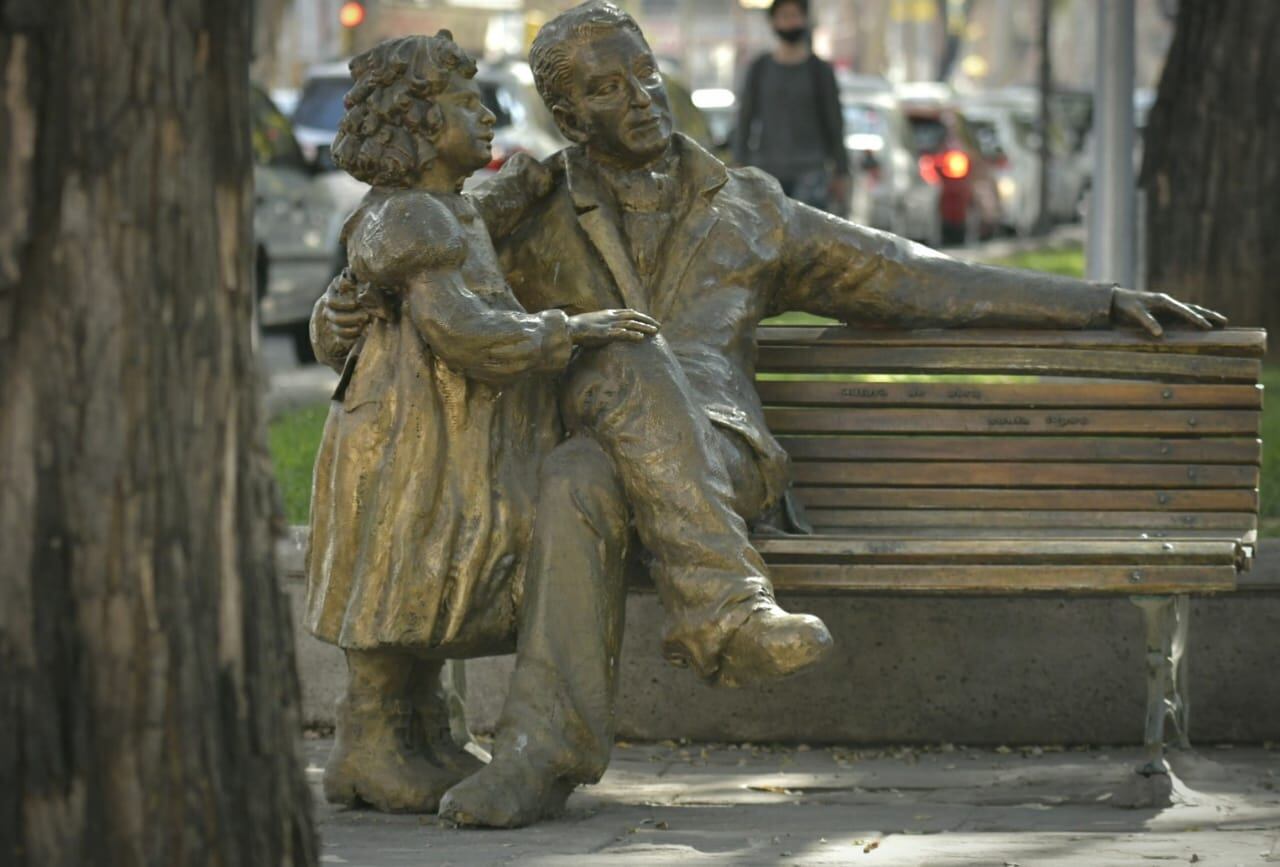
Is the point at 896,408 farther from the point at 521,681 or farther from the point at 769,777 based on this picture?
the point at 521,681

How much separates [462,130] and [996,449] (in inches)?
60.6

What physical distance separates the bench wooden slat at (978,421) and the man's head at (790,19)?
824 centimetres

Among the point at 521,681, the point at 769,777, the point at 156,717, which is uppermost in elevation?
the point at 156,717

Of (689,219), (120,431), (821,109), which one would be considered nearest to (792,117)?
(821,109)

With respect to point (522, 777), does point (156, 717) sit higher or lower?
higher

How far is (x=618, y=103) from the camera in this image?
6039 mm

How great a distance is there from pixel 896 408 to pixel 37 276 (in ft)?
10.3

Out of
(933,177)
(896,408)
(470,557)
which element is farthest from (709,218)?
(933,177)

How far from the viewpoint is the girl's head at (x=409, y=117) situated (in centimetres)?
564

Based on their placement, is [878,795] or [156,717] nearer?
[156,717]

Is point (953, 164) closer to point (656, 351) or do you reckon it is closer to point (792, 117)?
point (792, 117)

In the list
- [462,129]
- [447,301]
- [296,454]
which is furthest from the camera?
[296,454]

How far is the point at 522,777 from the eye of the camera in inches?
212

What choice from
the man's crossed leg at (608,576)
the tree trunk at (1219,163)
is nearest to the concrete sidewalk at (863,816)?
the man's crossed leg at (608,576)
